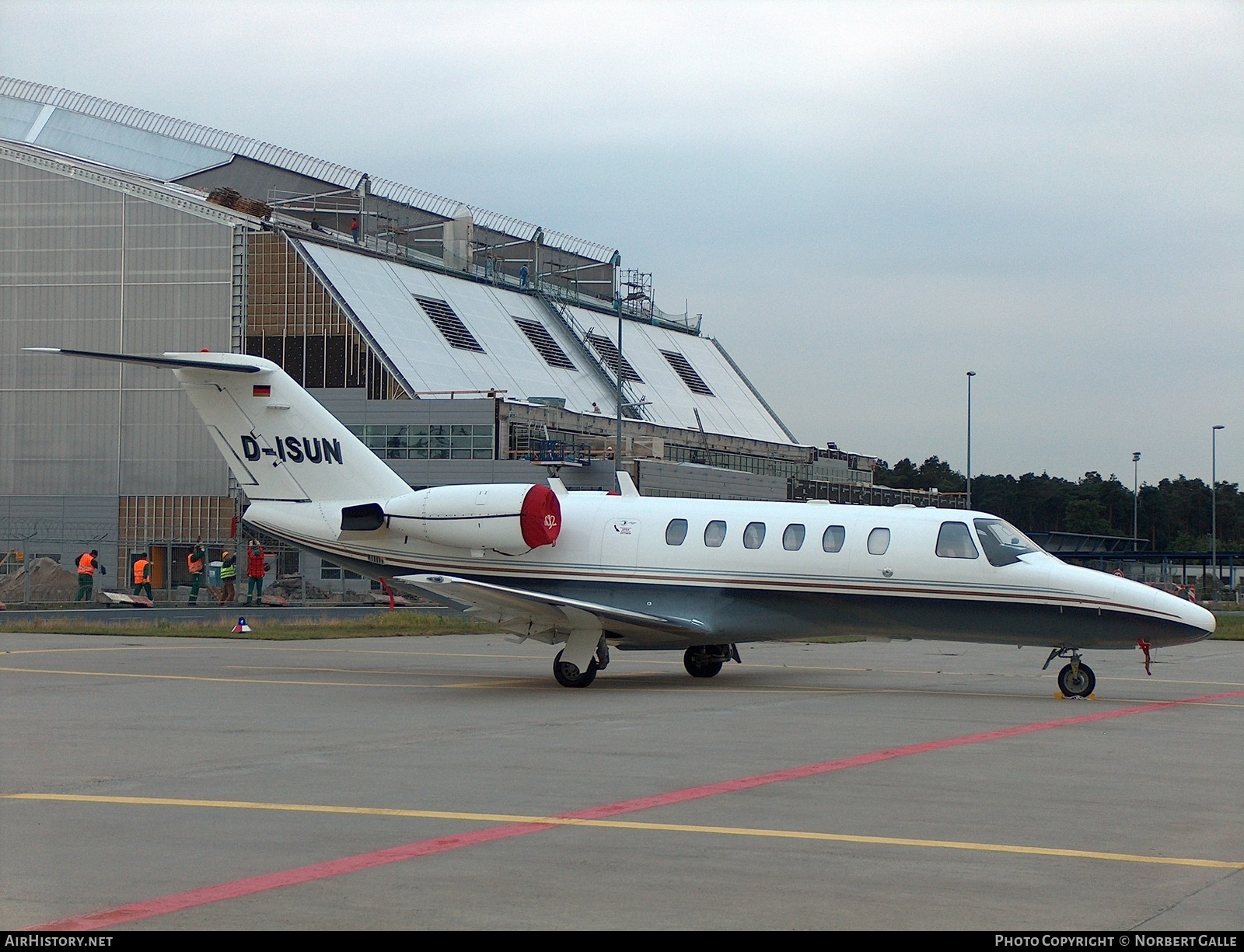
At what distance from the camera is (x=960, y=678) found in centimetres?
2264

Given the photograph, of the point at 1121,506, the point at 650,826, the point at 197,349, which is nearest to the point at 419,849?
the point at 650,826

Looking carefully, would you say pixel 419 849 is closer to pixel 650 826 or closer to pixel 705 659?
pixel 650 826

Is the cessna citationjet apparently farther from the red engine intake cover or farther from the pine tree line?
the pine tree line

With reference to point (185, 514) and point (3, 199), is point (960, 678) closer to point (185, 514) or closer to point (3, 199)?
point (185, 514)

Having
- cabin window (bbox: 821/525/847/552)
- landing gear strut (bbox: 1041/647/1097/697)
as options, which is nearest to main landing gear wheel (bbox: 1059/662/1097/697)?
landing gear strut (bbox: 1041/647/1097/697)

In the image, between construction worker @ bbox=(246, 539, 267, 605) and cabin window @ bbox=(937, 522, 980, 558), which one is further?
construction worker @ bbox=(246, 539, 267, 605)

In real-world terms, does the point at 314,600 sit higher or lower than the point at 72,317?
lower

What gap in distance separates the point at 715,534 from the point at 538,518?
269 centimetres

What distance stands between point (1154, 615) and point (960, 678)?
4408 mm

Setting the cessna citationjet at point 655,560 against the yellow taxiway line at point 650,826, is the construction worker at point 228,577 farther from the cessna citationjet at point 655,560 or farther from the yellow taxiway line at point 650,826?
the yellow taxiway line at point 650,826

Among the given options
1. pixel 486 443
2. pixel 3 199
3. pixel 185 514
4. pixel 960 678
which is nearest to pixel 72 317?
pixel 3 199

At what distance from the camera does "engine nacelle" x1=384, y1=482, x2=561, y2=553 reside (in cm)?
2123

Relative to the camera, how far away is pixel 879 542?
1997cm

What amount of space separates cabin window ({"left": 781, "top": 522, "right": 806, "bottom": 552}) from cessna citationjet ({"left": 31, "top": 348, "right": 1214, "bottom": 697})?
3 cm
